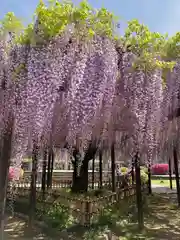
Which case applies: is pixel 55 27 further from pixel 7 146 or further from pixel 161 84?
pixel 161 84

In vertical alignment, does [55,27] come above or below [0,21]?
below

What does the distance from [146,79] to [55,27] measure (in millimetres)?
2296

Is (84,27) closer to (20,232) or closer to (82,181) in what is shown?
(20,232)

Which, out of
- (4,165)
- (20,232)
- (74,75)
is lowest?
(20,232)

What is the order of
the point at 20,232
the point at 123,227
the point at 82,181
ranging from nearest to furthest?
the point at 20,232
the point at 123,227
the point at 82,181

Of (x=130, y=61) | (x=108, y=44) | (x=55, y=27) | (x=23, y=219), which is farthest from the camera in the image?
(x=23, y=219)

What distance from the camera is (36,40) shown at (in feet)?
14.6

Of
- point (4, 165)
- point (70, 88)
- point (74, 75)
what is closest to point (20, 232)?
point (4, 165)

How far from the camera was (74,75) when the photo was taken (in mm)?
4762

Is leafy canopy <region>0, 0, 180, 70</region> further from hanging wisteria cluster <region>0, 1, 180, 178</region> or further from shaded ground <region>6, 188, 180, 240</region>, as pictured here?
shaded ground <region>6, 188, 180, 240</region>

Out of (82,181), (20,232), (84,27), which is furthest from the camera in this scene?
(82,181)

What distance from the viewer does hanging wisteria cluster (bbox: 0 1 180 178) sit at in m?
4.49

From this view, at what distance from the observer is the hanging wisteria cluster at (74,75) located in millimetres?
4488

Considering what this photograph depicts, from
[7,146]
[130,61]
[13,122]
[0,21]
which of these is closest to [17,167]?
[7,146]
